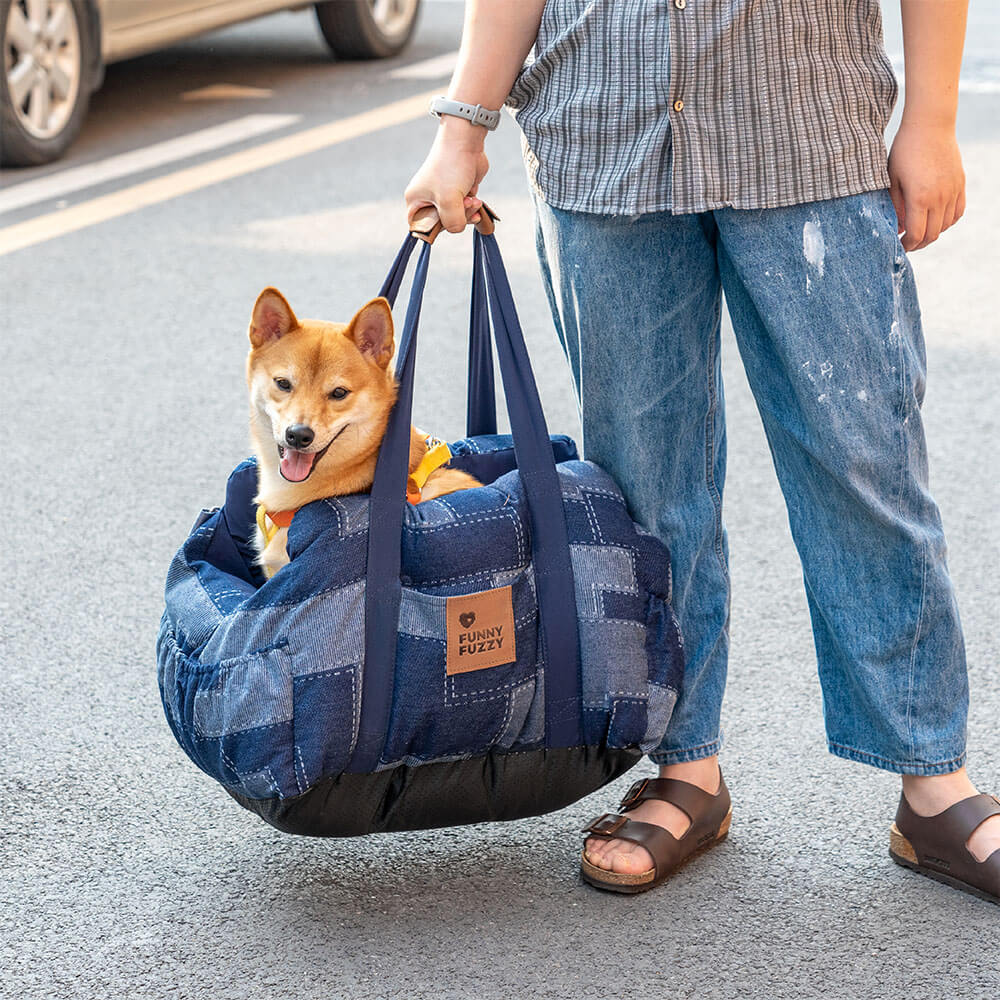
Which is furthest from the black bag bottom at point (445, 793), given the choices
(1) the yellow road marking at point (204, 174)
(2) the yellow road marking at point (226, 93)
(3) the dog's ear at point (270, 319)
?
(2) the yellow road marking at point (226, 93)

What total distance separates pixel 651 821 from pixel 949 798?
1.49ft

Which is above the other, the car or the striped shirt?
the striped shirt

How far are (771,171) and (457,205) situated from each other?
1.44ft

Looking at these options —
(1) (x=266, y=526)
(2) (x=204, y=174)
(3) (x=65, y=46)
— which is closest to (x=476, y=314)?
(1) (x=266, y=526)

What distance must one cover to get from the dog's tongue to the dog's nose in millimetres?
22

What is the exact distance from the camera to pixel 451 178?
83.1 inches

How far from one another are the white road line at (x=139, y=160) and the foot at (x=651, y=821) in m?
4.27

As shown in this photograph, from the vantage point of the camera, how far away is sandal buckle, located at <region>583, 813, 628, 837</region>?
2.31m

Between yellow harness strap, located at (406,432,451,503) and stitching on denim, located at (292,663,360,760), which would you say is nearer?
stitching on denim, located at (292,663,360,760)

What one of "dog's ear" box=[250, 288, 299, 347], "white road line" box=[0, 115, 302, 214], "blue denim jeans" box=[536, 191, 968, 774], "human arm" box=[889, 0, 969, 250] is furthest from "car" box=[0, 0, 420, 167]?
"human arm" box=[889, 0, 969, 250]

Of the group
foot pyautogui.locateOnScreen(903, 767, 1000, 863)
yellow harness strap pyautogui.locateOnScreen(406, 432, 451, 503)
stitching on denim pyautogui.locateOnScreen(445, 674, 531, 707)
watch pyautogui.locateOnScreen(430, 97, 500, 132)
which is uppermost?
watch pyautogui.locateOnScreen(430, 97, 500, 132)

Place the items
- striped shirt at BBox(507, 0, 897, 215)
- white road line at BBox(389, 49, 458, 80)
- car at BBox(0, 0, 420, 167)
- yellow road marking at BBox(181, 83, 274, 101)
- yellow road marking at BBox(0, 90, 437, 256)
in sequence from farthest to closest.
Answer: white road line at BBox(389, 49, 458, 80)
yellow road marking at BBox(181, 83, 274, 101)
car at BBox(0, 0, 420, 167)
yellow road marking at BBox(0, 90, 437, 256)
striped shirt at BBox(507, 0, 897, 215)

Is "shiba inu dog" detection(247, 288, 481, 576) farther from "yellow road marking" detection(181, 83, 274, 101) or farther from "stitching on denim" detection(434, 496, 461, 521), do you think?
"yellow road marking" detection(181, 83, 274, 101)

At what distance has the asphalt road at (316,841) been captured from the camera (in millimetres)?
2113
